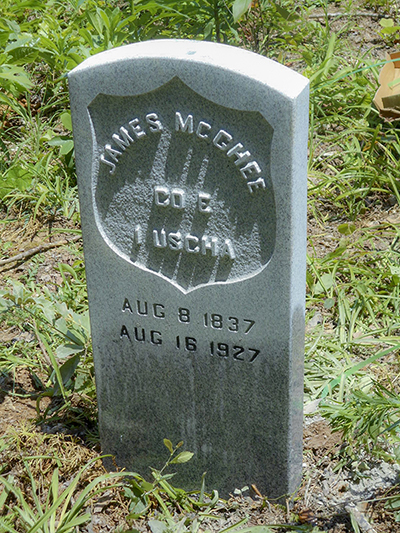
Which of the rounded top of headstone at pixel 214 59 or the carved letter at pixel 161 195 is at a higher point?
the rounded top of headstone at pixel 214 59

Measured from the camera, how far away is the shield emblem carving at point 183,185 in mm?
1790

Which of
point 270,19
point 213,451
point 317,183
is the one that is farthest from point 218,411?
point 270,19

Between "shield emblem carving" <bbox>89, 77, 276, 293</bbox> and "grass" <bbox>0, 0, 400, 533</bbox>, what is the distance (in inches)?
25.0

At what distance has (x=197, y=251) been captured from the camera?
6.48 ft

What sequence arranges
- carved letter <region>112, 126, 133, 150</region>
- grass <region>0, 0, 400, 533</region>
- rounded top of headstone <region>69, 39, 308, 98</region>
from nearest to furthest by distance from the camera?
rounded top of headstone <region>69, 39, 308, 98</region>
carved letter <region>112, 126, 133, 150</region>
grass <region>0, 0, 400, 533</region>

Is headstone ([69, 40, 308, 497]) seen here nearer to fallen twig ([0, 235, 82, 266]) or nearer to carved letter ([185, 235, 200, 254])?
carved letter ([185, 235, 200, 254])

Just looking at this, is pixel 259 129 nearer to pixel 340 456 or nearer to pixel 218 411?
pixel 218 411

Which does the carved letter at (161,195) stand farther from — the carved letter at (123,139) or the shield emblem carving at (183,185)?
the carved letter at (123,139)

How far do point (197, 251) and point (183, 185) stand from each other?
20 centimetres

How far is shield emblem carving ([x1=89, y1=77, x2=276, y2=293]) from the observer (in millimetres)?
1790

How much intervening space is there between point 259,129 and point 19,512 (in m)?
1.35

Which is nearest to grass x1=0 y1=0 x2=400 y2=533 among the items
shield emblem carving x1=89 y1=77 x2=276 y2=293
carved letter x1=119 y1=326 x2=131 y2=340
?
carved letter x1=119 y1=326 x2=131 y2=340

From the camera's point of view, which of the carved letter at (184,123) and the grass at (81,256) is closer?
the carved letter at (184,123)

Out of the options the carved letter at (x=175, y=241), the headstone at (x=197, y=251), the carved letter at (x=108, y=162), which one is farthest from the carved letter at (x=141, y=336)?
the carved letter at (x=108, y=162)
